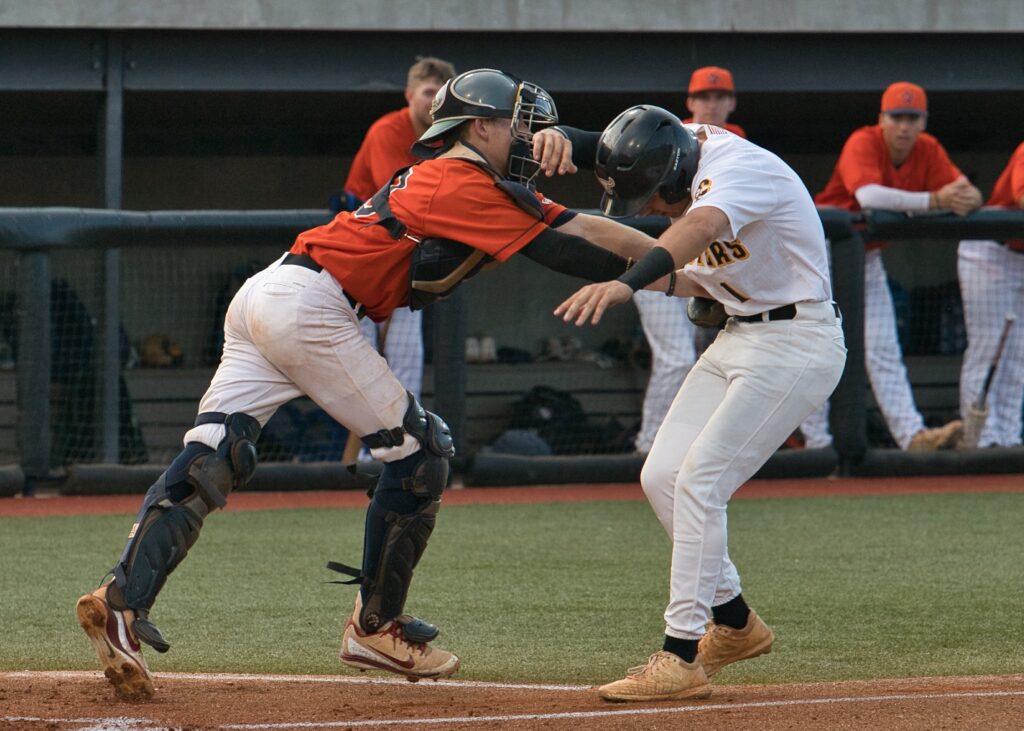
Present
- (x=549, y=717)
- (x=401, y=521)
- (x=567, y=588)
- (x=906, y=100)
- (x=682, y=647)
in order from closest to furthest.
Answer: (x=549, y=717), (x=682, y=647), (x=401, y=521), (x=567, y=588), (x=906, y=100)

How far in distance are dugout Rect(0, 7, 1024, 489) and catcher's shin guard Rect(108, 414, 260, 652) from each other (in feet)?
15.8

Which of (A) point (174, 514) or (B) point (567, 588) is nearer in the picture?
(A) point (174, 514)

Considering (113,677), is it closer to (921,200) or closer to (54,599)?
(54,599)

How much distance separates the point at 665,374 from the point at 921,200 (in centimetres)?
178

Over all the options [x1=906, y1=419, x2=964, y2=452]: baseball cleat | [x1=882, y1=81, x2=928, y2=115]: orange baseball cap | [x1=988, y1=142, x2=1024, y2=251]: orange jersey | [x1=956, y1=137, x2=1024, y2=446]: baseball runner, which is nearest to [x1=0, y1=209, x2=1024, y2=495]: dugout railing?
[x1=906, y1=419, x2=964, y2=452]: baseball cleat

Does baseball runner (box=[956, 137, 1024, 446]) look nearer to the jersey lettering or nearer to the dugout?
the dugout

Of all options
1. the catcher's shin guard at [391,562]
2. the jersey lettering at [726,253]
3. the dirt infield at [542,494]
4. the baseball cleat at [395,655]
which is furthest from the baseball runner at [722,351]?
the dirt infield at [542,494]

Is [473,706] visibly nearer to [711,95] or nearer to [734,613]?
[734,613]

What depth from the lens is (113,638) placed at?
377 cm

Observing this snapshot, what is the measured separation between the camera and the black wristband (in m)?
3.60

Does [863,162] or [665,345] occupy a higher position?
[863,162]

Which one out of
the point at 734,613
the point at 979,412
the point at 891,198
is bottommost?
the point at 979,412

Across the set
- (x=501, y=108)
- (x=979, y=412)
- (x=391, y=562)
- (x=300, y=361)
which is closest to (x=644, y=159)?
(x=501, y=108)

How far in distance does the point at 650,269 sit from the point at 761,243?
517 millimetres
